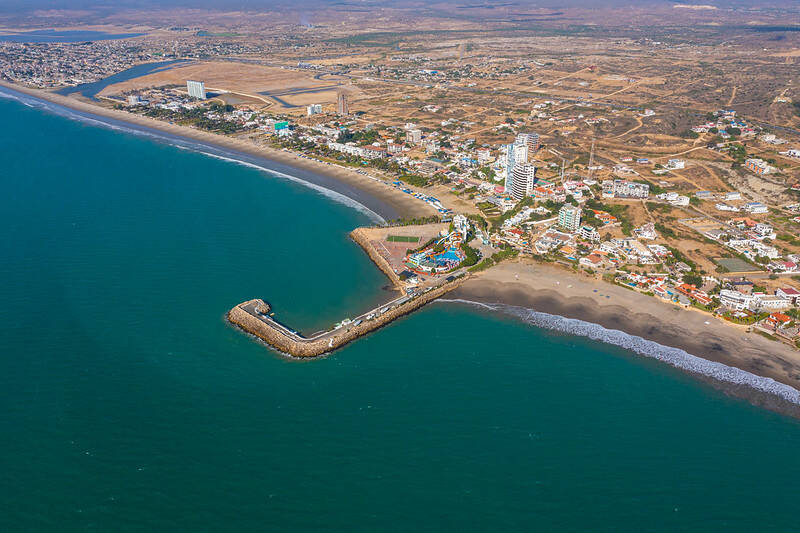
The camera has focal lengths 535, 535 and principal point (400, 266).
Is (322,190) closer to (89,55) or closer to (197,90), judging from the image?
(197,90)

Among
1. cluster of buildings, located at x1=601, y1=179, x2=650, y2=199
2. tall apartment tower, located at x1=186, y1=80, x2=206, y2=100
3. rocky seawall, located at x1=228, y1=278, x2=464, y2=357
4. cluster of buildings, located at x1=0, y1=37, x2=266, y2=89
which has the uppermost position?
cluster of buildings, located at x1=0, y1=37, x2=266, y2=89

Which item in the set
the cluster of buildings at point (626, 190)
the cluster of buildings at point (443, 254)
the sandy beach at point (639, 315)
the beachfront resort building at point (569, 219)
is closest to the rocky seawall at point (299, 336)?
the cluster of buildings at point (443, 254)

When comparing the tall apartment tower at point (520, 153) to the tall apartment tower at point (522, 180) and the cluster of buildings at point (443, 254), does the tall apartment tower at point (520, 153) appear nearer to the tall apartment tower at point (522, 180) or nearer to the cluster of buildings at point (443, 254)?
the tall apartment tower at point (522, 180)

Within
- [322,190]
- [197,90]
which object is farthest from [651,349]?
[197,90]

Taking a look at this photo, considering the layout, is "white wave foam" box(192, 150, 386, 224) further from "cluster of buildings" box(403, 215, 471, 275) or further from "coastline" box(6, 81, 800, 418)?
"cluster of buildings" box(403, 215, 471, 275)

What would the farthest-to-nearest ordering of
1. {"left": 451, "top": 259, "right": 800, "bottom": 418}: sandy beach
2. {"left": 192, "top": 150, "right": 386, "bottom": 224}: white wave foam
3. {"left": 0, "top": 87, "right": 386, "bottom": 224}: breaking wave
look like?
{"left": 0, "top": 87, "right": 386, "bottom": 224}: breaking wave → {"left": 192, "top": 150, "right": 386, "bottom": 224}: white wave foam → {"left": 451, "top": 259, "right": 800, "bottom": 418}: sandy beach

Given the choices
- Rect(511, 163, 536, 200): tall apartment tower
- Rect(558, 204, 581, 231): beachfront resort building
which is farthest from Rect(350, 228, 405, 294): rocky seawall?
Rect(511, 163, 536, 200): tall apartment tower
